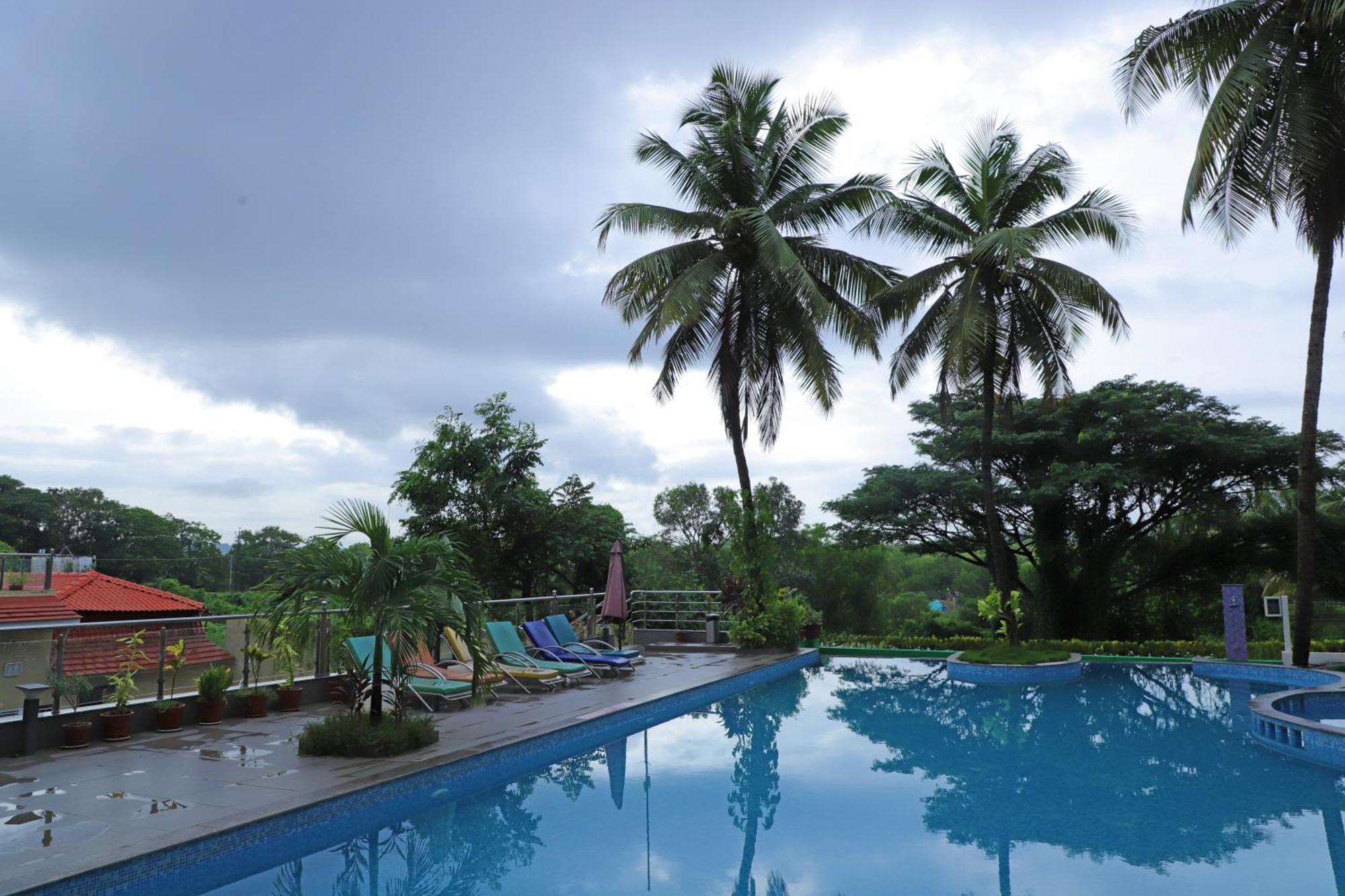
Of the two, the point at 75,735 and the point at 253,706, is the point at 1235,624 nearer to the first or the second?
the point at 253,706

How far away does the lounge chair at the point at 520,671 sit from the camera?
10.8 meters

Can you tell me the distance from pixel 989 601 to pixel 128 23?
15634mm

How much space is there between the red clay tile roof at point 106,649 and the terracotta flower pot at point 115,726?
17.2 inches

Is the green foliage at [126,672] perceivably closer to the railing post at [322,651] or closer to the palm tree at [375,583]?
the palm tree at [375,583]

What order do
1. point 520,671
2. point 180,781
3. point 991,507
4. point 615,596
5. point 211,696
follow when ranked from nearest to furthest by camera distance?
point 180,781 < point 211,696 < point 520,671 < point 615,596 < point 991,507

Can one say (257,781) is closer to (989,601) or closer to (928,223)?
(989,601)

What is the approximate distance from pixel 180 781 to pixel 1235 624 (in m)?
16.0

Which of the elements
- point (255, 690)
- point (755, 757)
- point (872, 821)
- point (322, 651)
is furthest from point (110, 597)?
point (872, 821)

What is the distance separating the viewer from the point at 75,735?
7.13 meters

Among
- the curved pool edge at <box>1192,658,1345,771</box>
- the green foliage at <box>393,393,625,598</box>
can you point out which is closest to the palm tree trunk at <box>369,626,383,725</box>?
the curved pool edge at <box>1192,658,1345,771</box>

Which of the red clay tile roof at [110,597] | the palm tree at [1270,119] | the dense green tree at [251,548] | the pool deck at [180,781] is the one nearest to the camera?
the pool deck at [180,781]

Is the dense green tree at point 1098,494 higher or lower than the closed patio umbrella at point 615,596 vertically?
higher

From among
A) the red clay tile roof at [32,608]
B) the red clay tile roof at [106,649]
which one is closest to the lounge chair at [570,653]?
the red clay tile roof at [106,649]

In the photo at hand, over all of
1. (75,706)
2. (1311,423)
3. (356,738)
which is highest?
(1311,423)
